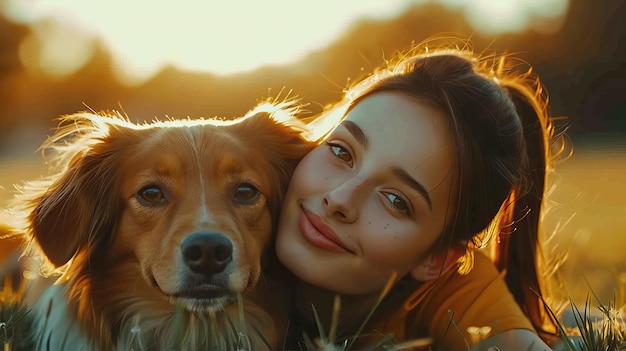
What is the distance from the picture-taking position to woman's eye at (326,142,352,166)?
3193mm

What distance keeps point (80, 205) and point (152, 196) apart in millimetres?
351

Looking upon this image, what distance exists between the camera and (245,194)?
311cm

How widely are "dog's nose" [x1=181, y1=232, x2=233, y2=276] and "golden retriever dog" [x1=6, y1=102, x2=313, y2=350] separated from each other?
72 millimetres

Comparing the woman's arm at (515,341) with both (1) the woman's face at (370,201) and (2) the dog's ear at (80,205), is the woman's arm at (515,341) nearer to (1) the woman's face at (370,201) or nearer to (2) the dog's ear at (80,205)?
(1) the woman's face at (370,201)

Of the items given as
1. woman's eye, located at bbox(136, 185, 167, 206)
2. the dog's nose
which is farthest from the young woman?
woman's eye, located at bbox(136, 185, 167, 206)

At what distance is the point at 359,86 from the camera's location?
3697 millimetres

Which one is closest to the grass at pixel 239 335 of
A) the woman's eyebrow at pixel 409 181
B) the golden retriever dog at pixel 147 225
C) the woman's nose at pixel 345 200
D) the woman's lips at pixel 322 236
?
the golden retriever dog at pixel 147 225

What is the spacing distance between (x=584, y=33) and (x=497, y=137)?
1005cm

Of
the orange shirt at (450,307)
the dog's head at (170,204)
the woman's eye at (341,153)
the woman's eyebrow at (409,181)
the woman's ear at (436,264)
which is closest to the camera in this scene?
the dog's head at (170,204)

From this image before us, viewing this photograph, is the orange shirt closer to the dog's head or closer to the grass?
the grass

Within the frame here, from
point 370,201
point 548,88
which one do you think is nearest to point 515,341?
point 370,201

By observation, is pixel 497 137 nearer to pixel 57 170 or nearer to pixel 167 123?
pixel 167 123

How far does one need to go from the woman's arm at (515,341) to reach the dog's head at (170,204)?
101 cm

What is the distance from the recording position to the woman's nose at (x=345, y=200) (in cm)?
303
